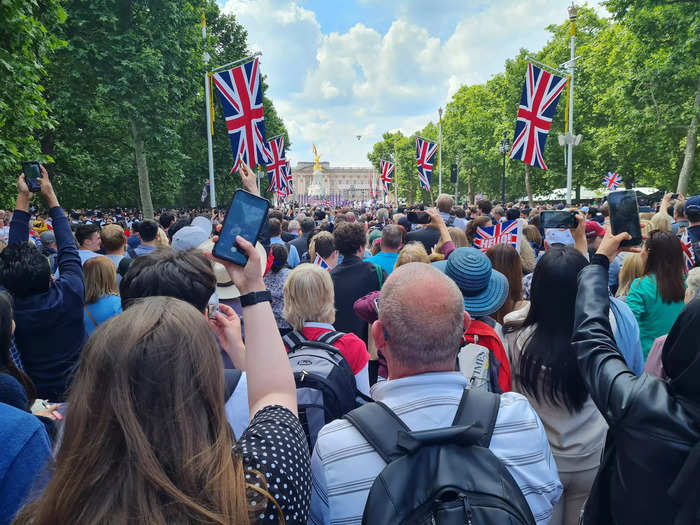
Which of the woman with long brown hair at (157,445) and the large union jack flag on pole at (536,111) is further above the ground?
the large union jack flag on pole at (536,111)

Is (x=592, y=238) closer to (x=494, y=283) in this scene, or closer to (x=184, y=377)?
(x=494, y=283)

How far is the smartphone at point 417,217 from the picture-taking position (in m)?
7.46

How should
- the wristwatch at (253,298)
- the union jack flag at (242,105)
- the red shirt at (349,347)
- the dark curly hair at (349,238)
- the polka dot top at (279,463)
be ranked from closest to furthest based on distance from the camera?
the polka dot top at (279,463) → the wristwatch at (253,298) → the red shirt at (349,347) → the dark curly hair at (349,238) → the union jack flag at (242,105)

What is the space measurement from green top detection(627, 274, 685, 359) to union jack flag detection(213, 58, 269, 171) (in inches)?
425

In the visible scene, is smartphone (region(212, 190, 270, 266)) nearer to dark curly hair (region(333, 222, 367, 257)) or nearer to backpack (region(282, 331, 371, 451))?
backpack (region(282, 331, 371, 451))

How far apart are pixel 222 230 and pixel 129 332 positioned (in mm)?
787

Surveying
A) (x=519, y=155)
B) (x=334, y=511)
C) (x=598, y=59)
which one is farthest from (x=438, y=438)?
(x=598, y=59)

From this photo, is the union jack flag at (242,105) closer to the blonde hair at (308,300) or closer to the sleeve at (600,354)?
the blonde hair at (308,300)

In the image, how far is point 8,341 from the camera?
235 cm

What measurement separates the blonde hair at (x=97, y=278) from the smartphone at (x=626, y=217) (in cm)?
367

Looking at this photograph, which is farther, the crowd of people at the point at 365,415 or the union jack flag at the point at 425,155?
the union jack flag at the point at 425,155

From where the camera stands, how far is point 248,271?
180 cm

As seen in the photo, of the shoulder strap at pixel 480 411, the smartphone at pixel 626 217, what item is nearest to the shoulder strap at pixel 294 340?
the shoulder strap at pixel 480 411

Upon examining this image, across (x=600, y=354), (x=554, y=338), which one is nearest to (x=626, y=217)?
(x=554, y=338)
